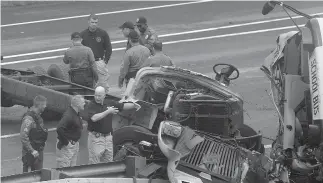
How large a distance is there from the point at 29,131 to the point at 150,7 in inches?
531

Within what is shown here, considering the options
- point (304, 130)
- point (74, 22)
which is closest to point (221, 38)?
point (74, 22)

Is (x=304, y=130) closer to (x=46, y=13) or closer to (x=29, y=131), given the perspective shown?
(x=29, y=131)

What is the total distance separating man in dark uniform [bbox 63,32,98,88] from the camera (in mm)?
16688

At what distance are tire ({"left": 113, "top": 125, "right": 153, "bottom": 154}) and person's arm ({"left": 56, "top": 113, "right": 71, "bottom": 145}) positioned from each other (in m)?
0.78

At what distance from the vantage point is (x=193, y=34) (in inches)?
937

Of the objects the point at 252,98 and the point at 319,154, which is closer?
the point at 319,154

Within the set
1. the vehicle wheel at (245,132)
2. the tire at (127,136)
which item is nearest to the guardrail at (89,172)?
the tire at (127,136)

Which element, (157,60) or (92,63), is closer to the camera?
(157,60)

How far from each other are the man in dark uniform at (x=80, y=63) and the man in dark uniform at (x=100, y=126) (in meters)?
3.08

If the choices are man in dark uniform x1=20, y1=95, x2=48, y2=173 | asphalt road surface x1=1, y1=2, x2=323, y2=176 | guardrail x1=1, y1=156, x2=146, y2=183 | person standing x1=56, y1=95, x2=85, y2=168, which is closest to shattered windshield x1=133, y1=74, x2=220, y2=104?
person standing x1=56, y1=95, x2=85, y2=168

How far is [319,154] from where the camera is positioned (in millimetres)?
12336

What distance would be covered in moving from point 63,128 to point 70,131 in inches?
5.2

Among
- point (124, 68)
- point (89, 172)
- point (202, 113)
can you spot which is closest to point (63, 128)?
point (202, 113)

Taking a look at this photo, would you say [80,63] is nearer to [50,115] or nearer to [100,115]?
[50,115]
